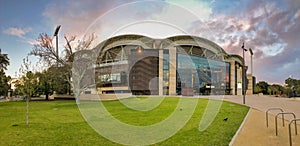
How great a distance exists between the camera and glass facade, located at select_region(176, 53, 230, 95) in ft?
193

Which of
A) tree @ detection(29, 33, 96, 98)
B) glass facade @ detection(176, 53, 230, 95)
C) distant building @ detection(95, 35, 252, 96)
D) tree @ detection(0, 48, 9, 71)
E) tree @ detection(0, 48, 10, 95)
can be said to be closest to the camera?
tree @ detection(29, 33, 96, 98)

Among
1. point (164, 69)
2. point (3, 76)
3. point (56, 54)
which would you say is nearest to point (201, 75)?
point (164, 69)

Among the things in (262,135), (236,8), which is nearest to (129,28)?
(262,135)

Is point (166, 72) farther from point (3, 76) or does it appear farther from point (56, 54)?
point (3, 76)

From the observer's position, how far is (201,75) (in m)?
63.4

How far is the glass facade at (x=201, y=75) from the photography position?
58.8 m

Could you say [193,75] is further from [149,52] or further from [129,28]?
[129,28]

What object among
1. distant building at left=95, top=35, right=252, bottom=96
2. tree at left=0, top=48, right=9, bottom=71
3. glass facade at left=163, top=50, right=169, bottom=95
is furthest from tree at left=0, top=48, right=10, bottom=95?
glass facade at left=163, top=50, right=169, bottom=95

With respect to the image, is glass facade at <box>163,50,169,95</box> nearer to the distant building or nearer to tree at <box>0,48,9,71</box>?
the distant building

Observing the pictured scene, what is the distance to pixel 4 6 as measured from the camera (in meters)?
21.2

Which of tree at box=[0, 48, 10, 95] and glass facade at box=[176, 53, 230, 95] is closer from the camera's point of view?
tree at box=[0, 48, 10, 95]

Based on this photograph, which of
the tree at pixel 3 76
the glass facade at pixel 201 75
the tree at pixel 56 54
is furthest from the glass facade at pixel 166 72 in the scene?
the tree at pixel 3 76

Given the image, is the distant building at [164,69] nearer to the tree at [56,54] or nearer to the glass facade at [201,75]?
the glass facade at [201,75]

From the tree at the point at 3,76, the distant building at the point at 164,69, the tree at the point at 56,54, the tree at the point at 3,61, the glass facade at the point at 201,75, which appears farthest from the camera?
the glass facade at the point at 201,75
